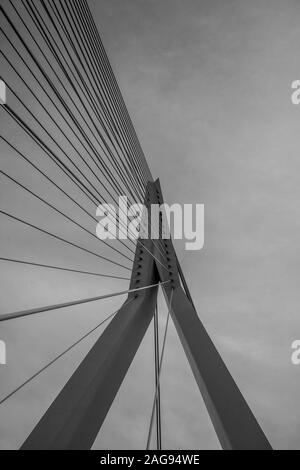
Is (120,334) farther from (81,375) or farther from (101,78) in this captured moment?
(101,78)

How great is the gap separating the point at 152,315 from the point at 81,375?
4.74 ft

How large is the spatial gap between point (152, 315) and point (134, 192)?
152 centimetres

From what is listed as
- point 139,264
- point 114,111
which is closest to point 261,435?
point 139,264

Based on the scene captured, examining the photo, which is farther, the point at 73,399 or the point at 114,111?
the point at 114,111

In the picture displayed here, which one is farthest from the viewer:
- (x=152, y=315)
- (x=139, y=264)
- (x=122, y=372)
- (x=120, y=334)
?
(x=139, y=264)

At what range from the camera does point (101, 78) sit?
3.89 meters

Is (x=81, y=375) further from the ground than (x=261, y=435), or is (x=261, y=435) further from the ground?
(x=81, y=375)

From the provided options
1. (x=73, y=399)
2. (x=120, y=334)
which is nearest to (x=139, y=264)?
(x=120, y=334)
